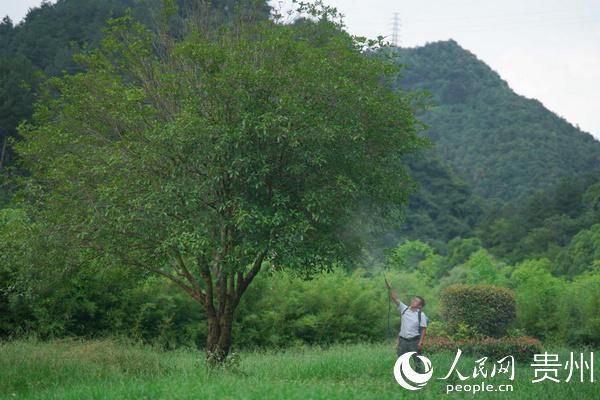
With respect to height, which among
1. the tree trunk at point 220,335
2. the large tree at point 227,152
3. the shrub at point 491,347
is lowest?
the shrub at point 491,347

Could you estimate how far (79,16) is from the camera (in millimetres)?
30578

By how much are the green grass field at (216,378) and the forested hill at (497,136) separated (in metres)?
31.5

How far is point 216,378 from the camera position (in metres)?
9.93

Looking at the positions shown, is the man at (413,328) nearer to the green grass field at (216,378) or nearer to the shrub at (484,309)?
the green grass field at (216,378)

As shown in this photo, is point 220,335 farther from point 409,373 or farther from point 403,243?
point 403,243

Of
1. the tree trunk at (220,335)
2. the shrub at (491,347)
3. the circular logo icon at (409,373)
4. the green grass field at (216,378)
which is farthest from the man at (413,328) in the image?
the shrub at (491,347)

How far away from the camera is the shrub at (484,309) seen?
16391 millimetres

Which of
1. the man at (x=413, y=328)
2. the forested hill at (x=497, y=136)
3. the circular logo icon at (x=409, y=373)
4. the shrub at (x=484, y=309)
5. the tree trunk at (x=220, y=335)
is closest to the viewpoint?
the circular logo icon at (x=409, y=373)

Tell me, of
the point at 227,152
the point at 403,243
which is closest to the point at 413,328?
the point at 227,152

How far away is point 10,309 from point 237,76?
9.81 metres

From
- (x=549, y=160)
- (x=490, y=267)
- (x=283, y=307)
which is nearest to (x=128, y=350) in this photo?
(x=283, y=307)

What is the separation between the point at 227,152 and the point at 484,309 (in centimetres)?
852

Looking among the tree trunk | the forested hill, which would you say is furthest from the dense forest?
the tree trunk

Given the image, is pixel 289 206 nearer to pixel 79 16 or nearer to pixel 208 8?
pixel 208 8
